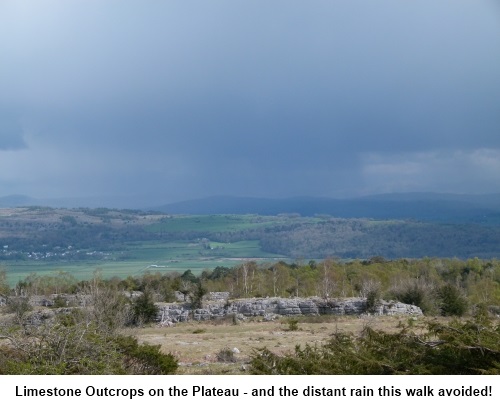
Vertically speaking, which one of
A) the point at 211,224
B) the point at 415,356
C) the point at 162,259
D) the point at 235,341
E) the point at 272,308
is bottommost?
the point at 162,259

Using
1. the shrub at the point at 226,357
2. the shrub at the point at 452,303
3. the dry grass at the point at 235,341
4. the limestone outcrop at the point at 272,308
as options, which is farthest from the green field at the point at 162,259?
the shrub at the point at 226,357

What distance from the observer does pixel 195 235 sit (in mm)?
161000

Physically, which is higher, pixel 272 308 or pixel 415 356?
pixel 415 356

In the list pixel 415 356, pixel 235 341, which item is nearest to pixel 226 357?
pixel 235 341

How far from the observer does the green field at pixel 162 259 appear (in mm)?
104562

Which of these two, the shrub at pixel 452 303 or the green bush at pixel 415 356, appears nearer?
the green bush at pixel 415 356

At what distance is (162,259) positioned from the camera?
125 metres

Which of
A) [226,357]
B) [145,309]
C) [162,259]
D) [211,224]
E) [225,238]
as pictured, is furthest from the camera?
[211,224]

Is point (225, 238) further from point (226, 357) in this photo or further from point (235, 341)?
point (226, 357)

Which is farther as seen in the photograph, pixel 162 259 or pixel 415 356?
pixel 162 259

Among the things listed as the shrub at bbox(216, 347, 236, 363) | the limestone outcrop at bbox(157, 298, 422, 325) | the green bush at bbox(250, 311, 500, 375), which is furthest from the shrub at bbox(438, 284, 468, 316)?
the green bush at bbox(250, 311, 500, 375)

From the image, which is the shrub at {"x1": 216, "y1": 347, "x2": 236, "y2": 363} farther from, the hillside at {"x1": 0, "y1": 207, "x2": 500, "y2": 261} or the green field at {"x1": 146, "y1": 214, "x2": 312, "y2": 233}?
the green field at {"x1": 146, "y1": 214, "x2": 312, "y2": 233}

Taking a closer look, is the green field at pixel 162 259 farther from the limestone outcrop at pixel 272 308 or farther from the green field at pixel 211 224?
the limestone outcrop at pixel 272 308

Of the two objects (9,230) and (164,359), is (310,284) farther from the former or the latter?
(9,230)
